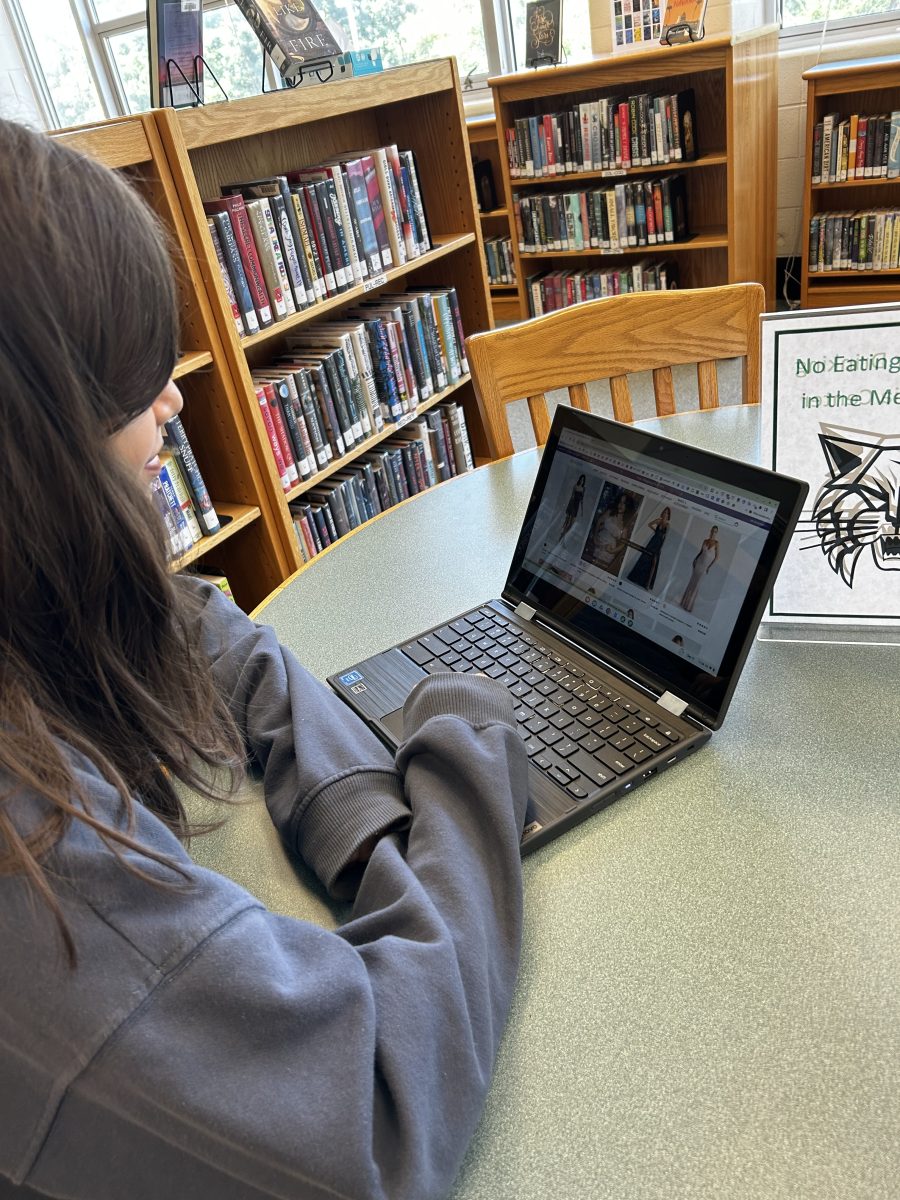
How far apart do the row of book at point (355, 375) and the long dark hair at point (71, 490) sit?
1.35 metres

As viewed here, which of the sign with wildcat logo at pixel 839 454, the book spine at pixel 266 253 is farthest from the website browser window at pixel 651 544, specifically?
the book spine at pixel 266 253

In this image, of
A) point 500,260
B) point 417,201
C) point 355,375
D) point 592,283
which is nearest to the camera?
point 355,375

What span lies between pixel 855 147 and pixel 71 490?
12.0 feet

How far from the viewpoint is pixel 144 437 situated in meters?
0.60

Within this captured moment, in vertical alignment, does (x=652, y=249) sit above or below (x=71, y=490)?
below

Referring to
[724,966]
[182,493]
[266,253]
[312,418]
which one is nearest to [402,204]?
[266,253]

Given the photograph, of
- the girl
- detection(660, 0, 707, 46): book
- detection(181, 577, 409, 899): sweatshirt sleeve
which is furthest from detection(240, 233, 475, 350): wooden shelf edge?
detection(660, 0, 707, 46): book

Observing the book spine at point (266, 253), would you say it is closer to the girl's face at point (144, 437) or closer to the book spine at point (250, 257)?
the book spine at point (250, 257)

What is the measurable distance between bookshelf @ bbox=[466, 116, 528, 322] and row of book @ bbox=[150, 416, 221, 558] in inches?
101

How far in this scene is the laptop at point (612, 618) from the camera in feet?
2.23

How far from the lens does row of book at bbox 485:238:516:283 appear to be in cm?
442

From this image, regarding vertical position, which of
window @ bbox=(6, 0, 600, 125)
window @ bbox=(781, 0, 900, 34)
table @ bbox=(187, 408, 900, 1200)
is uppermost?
window @ bbox=(6, 0, 600, 125)

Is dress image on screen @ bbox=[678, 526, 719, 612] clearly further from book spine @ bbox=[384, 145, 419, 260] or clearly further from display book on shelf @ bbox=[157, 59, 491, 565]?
book spine @ bbox=[384, 145, 419, 260]

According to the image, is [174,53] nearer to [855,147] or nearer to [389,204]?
[389,204]
